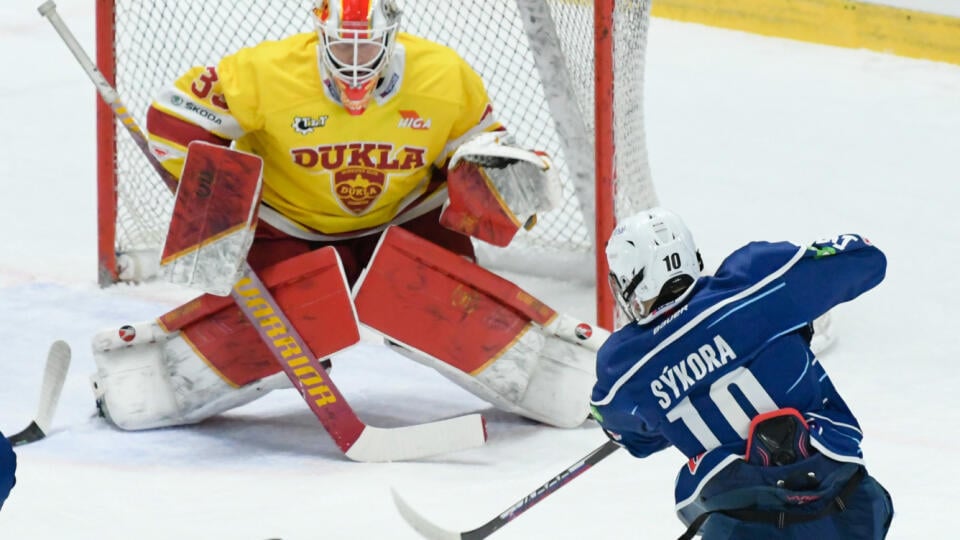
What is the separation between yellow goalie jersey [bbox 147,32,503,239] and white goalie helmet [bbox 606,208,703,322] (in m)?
1.23

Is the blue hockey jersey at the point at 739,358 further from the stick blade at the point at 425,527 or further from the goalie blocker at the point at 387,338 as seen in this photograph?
the goalie blocker at the point at 387,338

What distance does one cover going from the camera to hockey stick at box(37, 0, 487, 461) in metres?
4.03

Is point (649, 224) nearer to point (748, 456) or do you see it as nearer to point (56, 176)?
point (748, 456)

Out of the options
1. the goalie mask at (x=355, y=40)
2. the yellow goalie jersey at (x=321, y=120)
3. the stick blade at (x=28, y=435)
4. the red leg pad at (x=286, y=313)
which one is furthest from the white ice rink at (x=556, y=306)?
the goalie mask at (x=355, y=40)

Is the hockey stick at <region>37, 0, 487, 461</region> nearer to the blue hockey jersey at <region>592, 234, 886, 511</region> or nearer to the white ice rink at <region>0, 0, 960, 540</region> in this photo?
the white ice rink at <region>0, 0, 960, 540</region>

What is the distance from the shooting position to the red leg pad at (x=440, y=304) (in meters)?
4.08

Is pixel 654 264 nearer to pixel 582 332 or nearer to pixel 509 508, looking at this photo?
pixel 509 508

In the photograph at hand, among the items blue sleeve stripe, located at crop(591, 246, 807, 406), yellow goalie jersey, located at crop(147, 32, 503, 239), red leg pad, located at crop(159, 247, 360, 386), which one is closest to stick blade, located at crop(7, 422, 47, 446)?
red leg pad, located at crop(159, 247, 360, 386)

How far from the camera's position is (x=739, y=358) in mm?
2826

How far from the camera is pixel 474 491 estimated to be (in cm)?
382

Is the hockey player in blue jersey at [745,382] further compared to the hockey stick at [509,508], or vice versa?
the hockey stick at [509,508]

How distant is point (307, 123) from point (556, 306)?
1.16 m

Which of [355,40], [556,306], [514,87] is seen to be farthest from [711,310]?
[514,87]

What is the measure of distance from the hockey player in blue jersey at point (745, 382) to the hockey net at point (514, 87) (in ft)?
4.90
